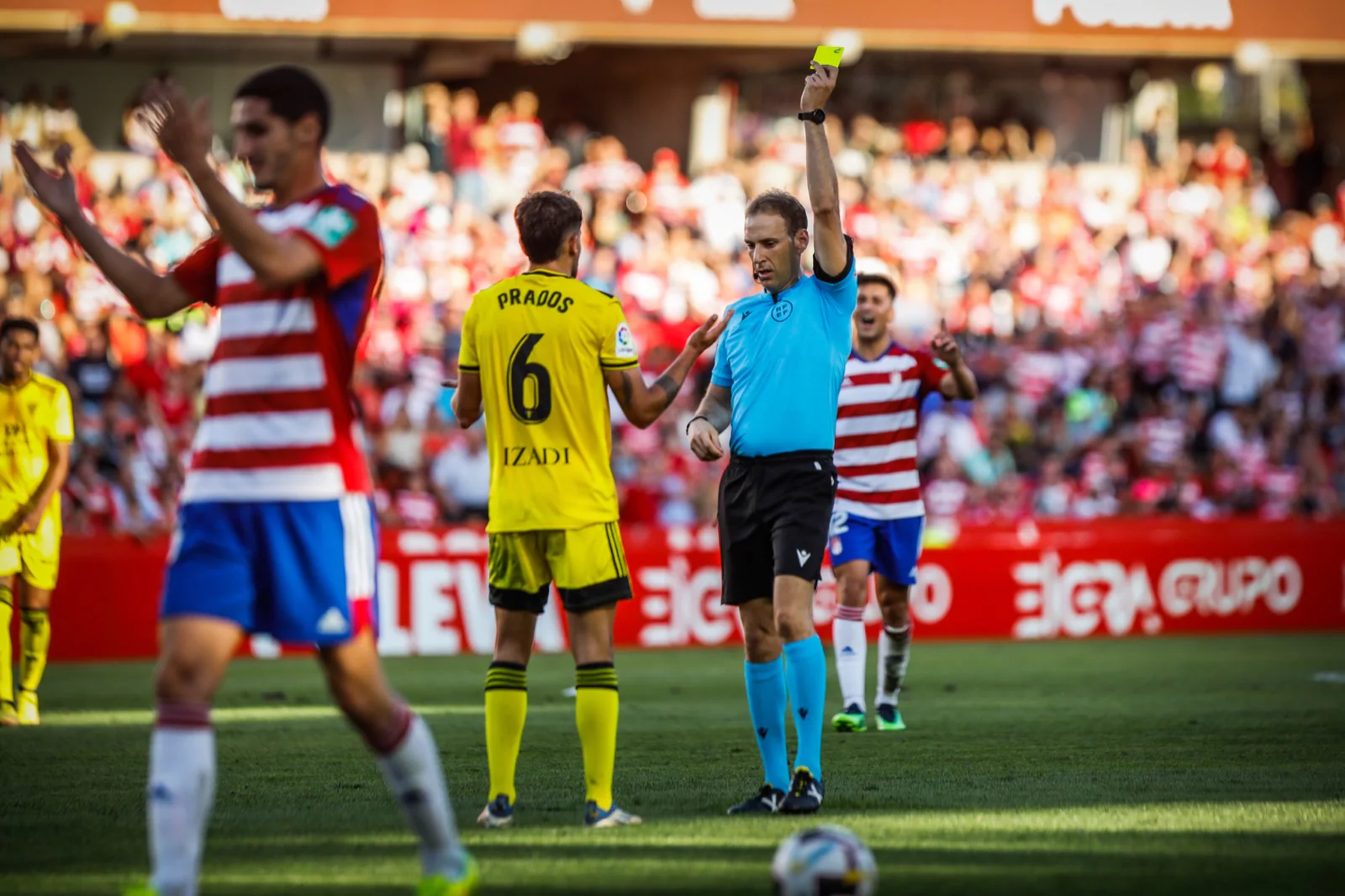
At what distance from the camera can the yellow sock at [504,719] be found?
7055mm

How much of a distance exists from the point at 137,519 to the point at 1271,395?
1371cm

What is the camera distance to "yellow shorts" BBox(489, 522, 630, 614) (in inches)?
271

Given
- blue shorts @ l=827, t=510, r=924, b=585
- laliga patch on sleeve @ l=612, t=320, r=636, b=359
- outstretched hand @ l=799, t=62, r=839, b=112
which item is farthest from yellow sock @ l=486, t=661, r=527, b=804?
blue shorts @ l=827, t=510, r=924, b=585

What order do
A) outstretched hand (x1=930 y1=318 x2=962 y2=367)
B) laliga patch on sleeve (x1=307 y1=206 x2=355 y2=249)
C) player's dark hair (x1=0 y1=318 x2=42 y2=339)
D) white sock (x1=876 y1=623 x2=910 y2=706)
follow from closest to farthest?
laliga patch on sleeve (x1=307 y1=206 x2=355 y2=249) → outstretched hand (x1=930 y1=318 x2=962 y2=367) → white sock (x1=876 y1=623 x2=910 y2=706) → player's dark hair (x1=0 y1=318 x2=42 y2=339)

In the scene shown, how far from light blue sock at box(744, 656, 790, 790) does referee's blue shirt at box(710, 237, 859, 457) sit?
2.95ft

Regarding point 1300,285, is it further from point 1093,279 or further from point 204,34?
point 204,34

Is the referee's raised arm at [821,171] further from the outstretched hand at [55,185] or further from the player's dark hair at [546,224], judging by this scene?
the outstretched hand at [55,185]

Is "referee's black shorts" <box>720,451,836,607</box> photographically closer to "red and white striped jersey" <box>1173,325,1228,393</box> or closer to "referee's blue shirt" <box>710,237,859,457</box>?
"referee's blue shirt" <box>710,237,859,457</box>

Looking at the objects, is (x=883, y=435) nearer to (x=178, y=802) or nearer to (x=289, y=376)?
(x=289, y=376)

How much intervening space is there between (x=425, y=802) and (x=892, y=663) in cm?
589

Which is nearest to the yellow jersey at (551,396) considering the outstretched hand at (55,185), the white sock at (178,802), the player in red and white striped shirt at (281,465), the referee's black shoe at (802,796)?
the referee's black shoe at (802,796)

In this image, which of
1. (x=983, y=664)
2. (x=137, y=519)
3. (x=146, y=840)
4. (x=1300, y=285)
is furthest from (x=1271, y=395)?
(x=146, y=840)

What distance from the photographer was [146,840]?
22.4 ft

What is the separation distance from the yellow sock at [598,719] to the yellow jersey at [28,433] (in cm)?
594
